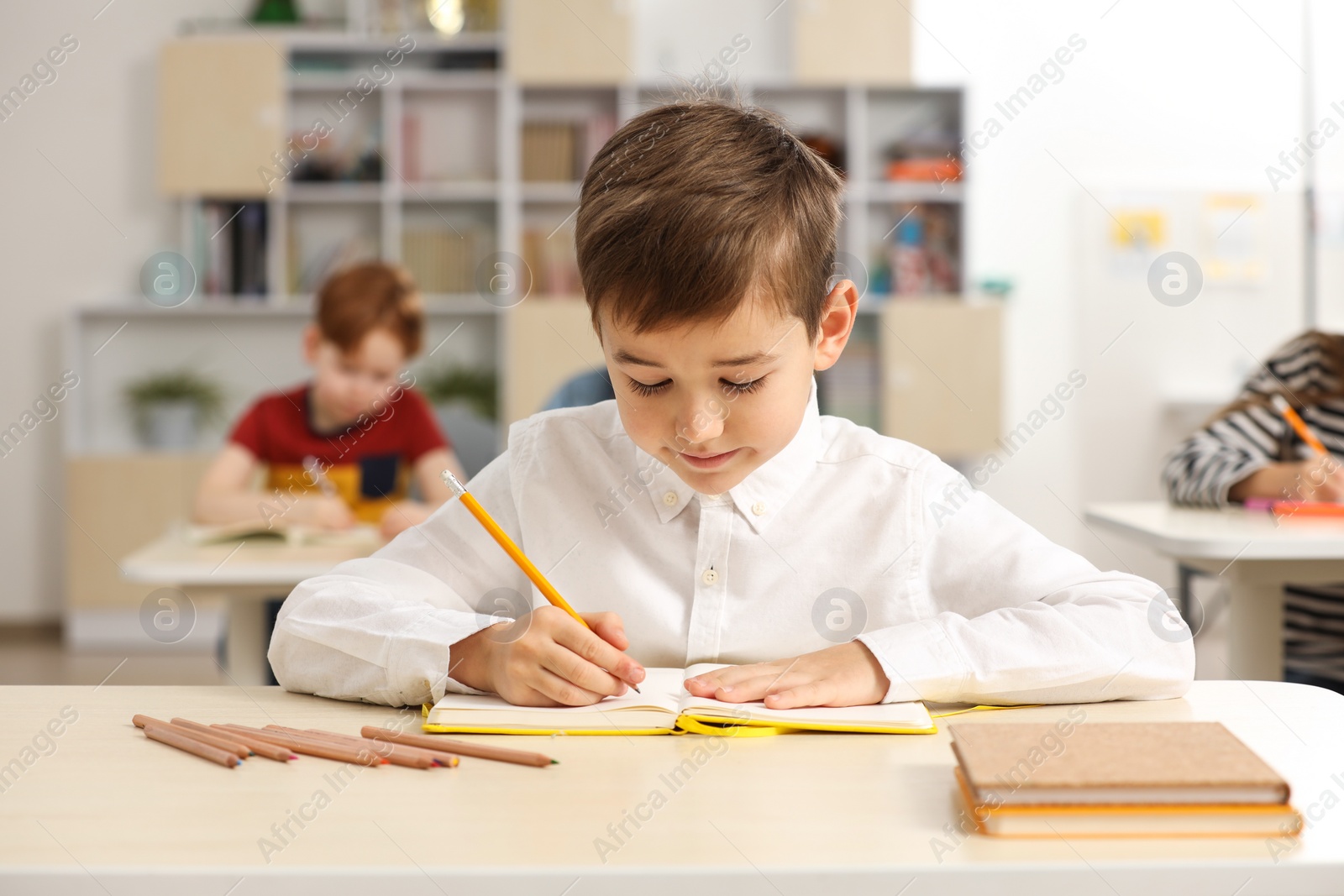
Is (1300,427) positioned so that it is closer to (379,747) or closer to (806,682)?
(806,682)

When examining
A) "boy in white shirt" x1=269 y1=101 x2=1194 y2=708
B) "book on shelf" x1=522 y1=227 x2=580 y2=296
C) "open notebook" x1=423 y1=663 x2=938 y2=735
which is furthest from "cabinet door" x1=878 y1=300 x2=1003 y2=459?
"open notebook" x1=423 y1=663 x2=938 y2=735

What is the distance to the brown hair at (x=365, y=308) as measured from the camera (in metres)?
2.62

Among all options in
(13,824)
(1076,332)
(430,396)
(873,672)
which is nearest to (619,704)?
(873,672)

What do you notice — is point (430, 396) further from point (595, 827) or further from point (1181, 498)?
point (595, 827)

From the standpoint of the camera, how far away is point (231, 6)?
4.93 m

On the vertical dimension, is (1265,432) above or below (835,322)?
below

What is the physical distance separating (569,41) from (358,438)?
7.66 feet

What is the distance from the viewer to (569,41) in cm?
454

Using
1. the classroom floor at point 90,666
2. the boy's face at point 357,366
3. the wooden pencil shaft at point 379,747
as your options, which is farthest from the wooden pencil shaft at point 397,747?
the classroom floor at point 90,666

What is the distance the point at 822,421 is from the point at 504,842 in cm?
66

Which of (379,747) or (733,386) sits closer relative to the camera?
(379,747)

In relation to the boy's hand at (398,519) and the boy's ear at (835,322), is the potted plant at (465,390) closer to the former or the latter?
the boy's hand at (398,519)

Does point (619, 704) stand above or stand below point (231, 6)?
below

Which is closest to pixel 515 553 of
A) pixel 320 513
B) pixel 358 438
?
pixel 320 513
